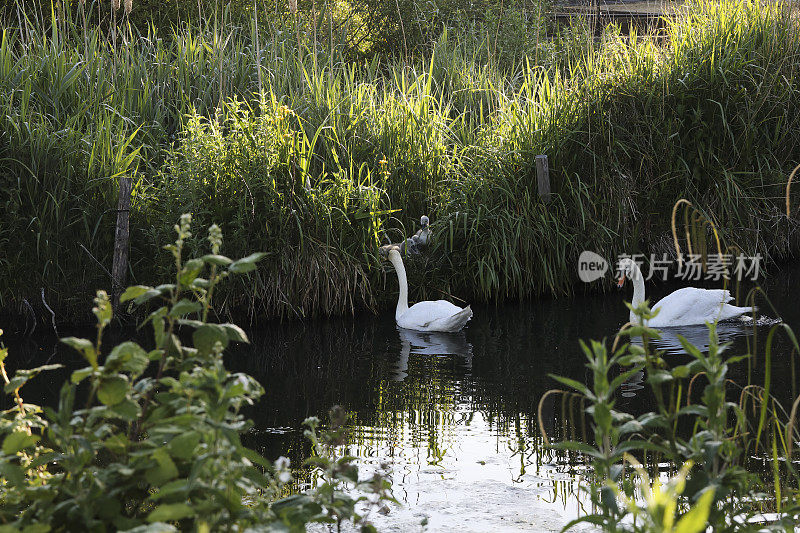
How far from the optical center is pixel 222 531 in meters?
1.94

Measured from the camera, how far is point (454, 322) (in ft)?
22.9

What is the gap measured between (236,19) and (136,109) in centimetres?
461

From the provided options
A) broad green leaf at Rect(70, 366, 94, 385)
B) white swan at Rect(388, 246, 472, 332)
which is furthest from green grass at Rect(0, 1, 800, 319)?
broad green leaf at Rect(70, 366, 94, 385)

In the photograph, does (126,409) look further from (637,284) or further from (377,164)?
(377,164)

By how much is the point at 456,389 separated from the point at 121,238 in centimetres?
323

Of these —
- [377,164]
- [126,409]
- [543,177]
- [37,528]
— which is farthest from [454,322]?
[37,528]

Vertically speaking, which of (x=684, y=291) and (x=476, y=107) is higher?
(x=476, y=107)

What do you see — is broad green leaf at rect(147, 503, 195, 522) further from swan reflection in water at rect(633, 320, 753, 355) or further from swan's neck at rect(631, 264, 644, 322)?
swan's neck at rect(631, 264, 644, 322)

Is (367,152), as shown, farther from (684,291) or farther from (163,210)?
(684,291)

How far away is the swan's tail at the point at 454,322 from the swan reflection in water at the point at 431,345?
0.16 ft

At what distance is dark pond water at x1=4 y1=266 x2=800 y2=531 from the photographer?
375 cm

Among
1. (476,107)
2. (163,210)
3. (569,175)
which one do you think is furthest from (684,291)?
(163,210)

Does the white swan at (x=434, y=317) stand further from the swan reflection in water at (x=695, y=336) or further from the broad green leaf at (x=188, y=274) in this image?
the broad green leaf at (x=188, y=274)

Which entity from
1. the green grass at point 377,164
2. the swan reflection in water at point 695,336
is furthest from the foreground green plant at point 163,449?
the green grass at point 377,164
